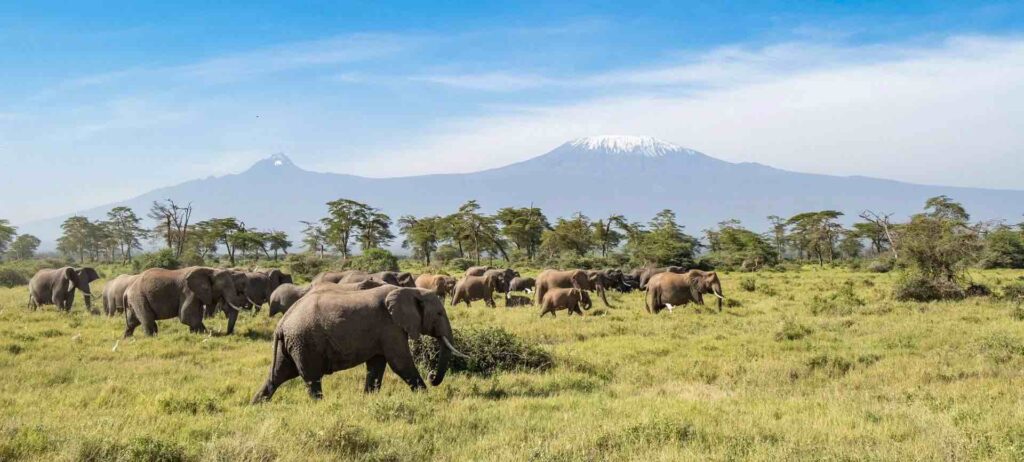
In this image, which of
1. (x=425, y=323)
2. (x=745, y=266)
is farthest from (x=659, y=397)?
(x=745, y=266)

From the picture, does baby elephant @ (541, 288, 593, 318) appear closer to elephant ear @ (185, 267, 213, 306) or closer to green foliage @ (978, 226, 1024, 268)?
elephant ear @ (185, 267, 213, 306)

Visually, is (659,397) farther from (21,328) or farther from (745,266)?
(745,266)

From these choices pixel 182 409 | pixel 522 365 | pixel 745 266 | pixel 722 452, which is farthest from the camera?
pixel 745 266

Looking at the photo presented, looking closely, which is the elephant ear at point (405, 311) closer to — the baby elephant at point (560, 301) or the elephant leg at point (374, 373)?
the elephant leg at point (374, 373)

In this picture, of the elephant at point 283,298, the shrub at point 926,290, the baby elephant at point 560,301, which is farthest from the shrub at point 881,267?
the elephant at point 283,298

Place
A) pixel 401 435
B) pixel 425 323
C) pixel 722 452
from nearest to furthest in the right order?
pixel 722 452, pixel 401 435, pixel 425 323

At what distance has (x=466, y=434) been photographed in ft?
25.0

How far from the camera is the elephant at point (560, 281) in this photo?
1047 inches

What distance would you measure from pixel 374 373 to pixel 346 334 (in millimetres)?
1178

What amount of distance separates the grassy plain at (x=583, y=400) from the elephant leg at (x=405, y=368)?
44 centimetres

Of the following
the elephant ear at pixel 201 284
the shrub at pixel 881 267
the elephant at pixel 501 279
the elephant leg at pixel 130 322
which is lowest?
the shrub at pixel 881 267

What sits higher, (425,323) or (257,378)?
(425,323)

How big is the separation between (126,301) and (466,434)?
47.4 feet

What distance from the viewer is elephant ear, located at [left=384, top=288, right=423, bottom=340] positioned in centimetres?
990
